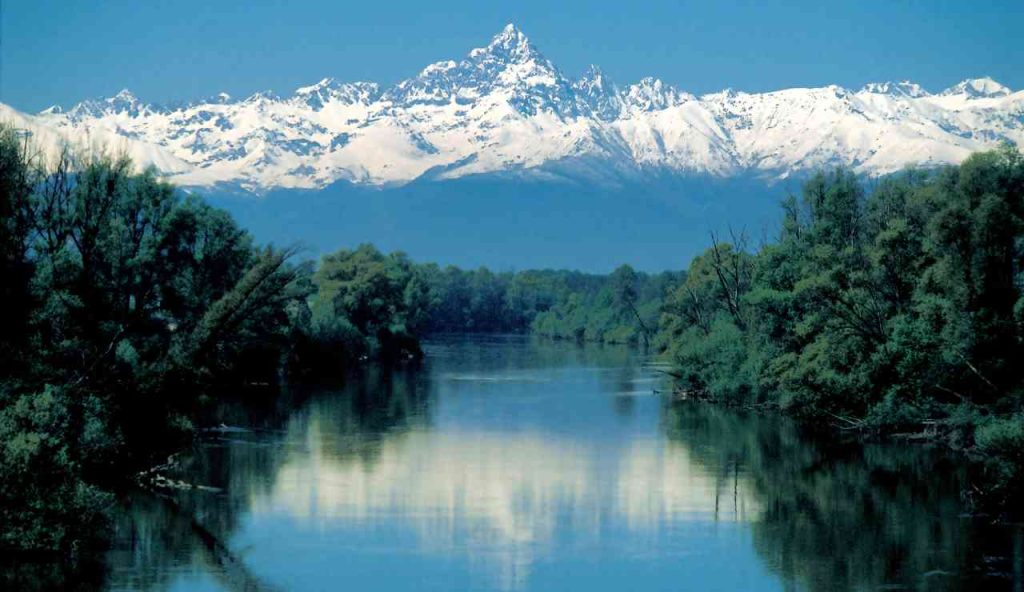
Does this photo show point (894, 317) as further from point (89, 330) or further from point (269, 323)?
point (269, 323)

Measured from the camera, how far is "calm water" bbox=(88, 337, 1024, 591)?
35.7m

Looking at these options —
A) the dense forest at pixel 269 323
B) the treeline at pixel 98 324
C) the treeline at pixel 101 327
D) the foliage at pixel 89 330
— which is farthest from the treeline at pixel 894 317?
the foliage at pixel 89 330

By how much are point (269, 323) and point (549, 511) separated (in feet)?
145

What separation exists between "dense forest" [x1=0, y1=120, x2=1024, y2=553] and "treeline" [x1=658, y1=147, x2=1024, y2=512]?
0.11 metres

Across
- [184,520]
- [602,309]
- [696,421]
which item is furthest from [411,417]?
[602,309]

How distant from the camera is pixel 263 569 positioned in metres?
35.8

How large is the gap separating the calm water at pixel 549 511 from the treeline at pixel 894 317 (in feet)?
9.27

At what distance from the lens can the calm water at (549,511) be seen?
35.7 m

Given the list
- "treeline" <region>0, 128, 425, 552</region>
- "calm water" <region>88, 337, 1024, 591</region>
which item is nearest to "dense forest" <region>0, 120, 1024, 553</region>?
"treeline" <region>0, 128, 425, 552</region>

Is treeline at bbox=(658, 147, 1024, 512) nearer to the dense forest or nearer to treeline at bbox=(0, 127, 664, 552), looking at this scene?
the dense forest

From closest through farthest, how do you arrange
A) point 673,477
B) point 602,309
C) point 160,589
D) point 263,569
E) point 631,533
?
point 160,589, point 263,569, point 631,533, point 673,477, point 602,309

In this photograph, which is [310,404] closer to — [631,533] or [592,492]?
[592,492]

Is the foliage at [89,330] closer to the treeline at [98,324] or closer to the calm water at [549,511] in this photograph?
the treeline at [98,324]

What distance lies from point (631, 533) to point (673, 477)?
1083 centimetres
